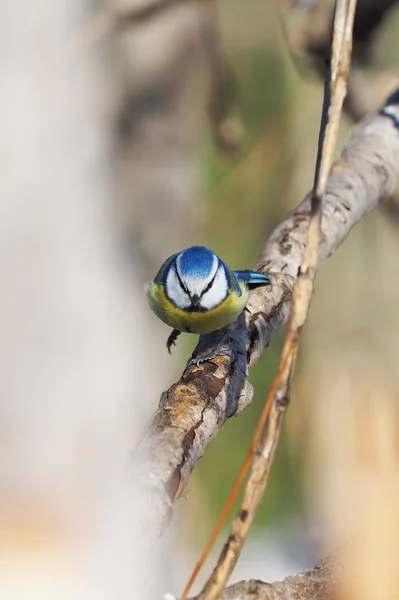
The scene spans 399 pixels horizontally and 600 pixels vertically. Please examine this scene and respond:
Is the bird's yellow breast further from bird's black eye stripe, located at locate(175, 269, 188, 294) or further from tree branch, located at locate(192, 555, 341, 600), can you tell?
tree branch, located at locate(192, 555, 341, 600)

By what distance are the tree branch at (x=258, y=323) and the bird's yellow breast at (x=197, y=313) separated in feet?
0.12

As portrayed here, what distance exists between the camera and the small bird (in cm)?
177

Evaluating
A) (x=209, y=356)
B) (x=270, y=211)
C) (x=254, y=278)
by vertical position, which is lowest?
(x=209, y=356)

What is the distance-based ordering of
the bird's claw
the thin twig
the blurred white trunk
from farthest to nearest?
the bird's claw < the thin twig < the blurred white trunk

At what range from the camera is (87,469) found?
42cm

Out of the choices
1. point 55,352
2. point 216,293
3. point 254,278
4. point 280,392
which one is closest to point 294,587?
point 280,392

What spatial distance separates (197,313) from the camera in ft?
5.98

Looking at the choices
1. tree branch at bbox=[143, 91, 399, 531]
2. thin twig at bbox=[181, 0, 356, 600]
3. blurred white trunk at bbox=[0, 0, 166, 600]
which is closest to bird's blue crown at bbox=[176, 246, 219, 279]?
tree branch at bbox=[143, 91, 399, 531]

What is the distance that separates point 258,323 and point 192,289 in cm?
36

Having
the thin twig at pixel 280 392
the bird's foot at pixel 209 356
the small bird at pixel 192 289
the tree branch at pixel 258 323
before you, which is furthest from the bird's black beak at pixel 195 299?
the thin twig at pixel 280 392

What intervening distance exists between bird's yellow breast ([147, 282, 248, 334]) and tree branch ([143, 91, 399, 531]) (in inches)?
1.4

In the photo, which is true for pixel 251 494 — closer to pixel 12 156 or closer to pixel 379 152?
pixel 12 156

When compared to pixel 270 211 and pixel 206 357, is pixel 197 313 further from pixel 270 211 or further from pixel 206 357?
pixel 270 211

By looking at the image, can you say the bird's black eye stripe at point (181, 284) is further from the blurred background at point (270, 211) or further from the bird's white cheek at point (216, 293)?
the blurred background at point (270, 211)
